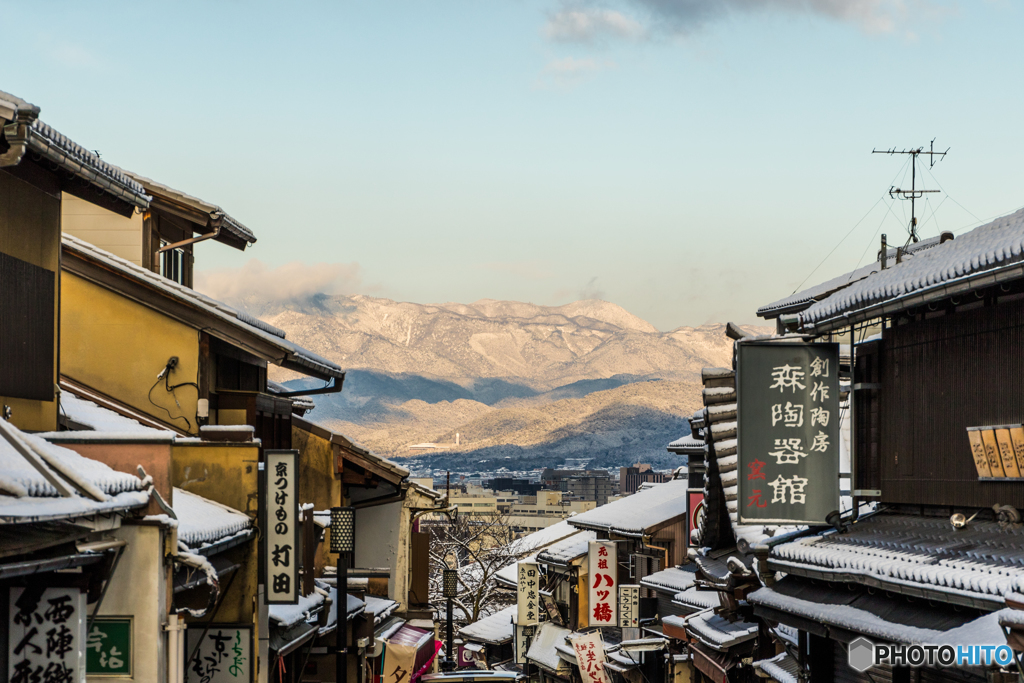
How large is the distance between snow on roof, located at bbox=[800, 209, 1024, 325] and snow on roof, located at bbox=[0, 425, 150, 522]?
9.34 metres

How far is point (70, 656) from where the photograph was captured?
998 cm

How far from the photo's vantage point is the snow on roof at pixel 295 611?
18531 mm

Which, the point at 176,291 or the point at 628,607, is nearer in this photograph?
the point at 176,291

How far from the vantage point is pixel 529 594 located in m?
47.9

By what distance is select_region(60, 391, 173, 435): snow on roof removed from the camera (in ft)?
54.5

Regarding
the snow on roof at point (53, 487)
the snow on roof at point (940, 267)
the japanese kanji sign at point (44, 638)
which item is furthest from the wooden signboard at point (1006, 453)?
the japanese kanji sign at point (44, 638)

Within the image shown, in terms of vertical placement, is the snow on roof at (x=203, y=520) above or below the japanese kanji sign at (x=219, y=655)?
above

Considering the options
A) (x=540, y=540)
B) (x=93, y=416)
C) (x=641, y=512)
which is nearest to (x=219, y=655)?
(x=93, y=416)

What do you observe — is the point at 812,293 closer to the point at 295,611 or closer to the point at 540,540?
the point at 295,611

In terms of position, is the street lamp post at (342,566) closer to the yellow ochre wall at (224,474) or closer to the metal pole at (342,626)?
the metal pole at (342,626)

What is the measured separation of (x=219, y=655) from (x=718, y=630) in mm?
11355

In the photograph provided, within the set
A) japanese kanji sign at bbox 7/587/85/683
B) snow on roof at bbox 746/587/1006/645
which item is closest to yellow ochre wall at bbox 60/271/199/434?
japanese kanji sign at bbox 7/587/85/683

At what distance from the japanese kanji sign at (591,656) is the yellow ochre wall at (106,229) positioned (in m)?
23.6

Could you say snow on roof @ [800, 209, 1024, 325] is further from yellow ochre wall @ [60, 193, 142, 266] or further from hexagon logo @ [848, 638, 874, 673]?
yellow ochre wall @ [60, 193, 142, 266]
